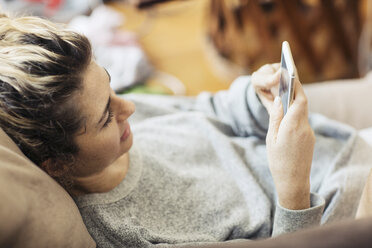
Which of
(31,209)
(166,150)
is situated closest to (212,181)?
(166,150)

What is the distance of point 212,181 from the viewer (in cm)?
89

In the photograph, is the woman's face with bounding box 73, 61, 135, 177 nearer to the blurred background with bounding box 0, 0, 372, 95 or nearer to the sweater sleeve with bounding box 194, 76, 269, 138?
the sweater sleeve with bounding box 194, 76, 269, 138

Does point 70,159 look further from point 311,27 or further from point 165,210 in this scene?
point 311,27

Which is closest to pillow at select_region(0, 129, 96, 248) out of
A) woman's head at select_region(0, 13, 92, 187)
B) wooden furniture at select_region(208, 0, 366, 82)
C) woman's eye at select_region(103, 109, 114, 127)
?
woman's head at select_region(0, 13, 92, 187)

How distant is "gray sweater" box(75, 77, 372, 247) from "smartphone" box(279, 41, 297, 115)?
16 cm

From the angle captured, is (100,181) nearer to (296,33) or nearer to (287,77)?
(287,77)

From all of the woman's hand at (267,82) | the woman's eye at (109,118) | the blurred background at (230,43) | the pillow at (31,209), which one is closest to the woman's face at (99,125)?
the woman's eye at (109,118)

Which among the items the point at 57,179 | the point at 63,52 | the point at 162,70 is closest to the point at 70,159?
the point at 57,179

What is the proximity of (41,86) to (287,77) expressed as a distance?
395mm

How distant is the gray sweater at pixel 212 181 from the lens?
742 millimetres

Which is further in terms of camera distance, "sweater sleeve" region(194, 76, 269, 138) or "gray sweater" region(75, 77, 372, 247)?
"sweater sleeve" region(194, 76, 269, 138)

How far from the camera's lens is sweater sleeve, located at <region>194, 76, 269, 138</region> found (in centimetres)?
90

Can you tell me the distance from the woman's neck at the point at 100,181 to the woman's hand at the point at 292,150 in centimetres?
31

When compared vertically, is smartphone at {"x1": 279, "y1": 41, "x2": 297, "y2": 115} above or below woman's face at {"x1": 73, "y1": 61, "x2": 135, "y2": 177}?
above
